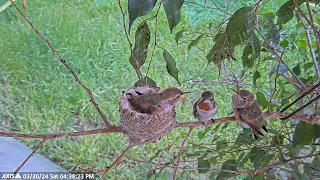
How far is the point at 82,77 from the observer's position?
110 inches

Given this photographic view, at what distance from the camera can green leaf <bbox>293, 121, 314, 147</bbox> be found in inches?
37.3

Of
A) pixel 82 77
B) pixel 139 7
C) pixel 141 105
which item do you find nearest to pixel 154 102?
pixel 141 105

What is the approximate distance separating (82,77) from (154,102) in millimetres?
1671

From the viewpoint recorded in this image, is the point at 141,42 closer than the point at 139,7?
No

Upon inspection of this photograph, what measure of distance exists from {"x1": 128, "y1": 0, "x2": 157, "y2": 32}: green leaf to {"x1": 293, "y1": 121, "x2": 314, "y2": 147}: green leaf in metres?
0.44

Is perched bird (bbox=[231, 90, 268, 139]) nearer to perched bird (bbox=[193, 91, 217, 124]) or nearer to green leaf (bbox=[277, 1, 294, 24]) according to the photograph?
perched bird (bbox=[193, 91, 217, 124])

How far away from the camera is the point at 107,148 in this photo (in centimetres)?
248

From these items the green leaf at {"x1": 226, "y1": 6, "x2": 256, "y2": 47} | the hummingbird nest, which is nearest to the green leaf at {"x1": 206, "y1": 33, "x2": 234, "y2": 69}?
the green leaf at {"x1": 226, "y1": 6, "x2": 256, "y2": 47}

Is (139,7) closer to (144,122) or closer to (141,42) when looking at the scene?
(141,42)

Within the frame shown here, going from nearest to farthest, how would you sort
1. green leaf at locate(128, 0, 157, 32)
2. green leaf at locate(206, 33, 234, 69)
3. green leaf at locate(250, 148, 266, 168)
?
green leaf at locate(128, 0, 157, 32) < green leaf at locate(206, 33, 234, 69) < green leaf at locate(250, 148, 266, 168)

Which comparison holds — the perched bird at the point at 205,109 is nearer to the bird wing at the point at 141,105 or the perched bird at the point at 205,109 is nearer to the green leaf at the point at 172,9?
the bird wing at the point at 141,105

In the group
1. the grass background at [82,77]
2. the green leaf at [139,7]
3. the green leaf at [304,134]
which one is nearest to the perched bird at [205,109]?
the green leaf at [304,134]

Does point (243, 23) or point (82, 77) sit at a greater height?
point (243, 23)

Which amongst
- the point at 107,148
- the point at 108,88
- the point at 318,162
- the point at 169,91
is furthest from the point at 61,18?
the point at 318,162
